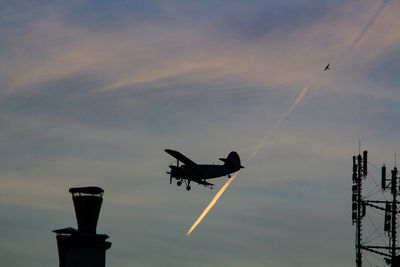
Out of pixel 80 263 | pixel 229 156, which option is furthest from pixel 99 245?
pixel 229 156

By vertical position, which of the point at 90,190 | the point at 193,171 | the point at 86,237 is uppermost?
the point at 193,171

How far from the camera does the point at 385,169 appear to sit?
12125 cm

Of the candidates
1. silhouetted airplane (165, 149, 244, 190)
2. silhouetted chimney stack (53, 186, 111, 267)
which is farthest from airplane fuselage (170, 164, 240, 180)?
silhouetted chimney stack (53, 186, 111, 267)

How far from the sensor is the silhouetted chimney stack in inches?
1887

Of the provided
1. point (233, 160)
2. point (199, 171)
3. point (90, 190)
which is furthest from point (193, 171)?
point (90, 190)

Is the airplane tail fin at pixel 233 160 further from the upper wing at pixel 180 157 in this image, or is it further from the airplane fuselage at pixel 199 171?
the upper wing at pixel 180 157

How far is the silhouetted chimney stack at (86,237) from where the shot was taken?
4794cm

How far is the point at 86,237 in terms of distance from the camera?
48125 mm

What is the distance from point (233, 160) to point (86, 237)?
88342 millimetres

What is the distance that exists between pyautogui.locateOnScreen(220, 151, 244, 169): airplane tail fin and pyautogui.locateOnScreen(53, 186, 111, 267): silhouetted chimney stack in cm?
7808

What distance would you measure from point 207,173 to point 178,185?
652cm

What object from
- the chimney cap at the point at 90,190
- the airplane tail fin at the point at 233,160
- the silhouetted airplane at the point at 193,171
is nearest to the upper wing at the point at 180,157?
the silhouetted airplane at the point at 193,171

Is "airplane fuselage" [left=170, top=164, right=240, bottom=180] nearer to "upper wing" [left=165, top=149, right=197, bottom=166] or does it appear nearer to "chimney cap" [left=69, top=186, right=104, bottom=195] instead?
"upper wing" [left=165, top=149, right=197, bottom=166]

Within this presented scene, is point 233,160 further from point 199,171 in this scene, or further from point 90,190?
point 90,190
